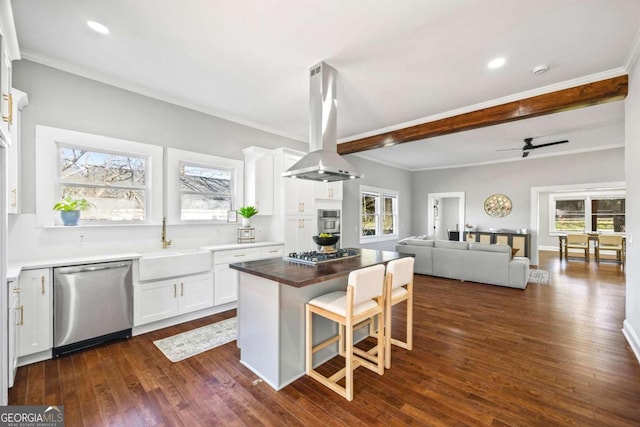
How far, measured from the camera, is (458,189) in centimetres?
849

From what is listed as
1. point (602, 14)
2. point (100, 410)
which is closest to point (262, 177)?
point (100, 410)

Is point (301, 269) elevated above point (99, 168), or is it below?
below

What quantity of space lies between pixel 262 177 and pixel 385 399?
3.53 meters

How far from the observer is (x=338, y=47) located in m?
2.60

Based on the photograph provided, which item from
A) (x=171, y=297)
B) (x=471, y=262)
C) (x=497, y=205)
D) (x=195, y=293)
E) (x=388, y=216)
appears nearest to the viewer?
(x=171, y=297)

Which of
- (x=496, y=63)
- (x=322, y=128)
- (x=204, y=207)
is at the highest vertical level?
(x=496, y=63)

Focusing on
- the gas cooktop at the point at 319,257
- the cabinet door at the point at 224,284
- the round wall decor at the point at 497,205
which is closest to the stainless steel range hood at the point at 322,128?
the gas cooktop at the point at 319,257

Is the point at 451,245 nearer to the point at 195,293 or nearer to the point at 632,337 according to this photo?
the point at 632,337

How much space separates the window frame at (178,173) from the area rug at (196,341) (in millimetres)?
1504

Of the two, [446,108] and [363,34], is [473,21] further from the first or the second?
[446,108]

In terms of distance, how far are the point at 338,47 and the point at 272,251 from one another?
2984 mm

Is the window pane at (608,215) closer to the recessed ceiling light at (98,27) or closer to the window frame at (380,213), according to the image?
the window frame at (380,213)

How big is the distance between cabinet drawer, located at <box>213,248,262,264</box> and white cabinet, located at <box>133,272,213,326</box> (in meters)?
0.23

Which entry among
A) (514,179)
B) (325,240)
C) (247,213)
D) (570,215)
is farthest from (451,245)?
(570,215)
